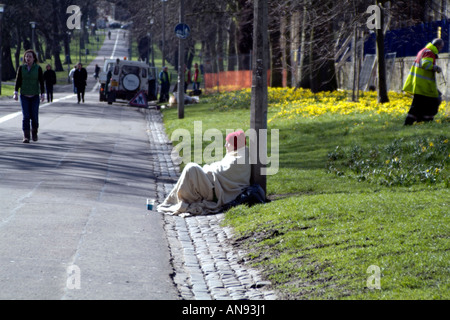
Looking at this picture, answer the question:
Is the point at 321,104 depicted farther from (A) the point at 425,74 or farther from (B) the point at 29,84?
(B) the point at 29,84

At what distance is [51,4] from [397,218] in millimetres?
75656

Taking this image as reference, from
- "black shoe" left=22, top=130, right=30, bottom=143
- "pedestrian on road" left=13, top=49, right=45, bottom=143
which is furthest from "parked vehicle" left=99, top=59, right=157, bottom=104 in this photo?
"pedestrian on road" left=13, top=49, right=45, bottom=143

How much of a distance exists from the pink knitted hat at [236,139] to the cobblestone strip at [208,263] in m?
1.03

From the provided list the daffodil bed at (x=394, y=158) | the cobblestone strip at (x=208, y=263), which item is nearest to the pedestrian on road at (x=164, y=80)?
the daffodil bed at (x=394, y=158)

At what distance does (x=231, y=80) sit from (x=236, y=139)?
3766cm

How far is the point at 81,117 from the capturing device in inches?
1102

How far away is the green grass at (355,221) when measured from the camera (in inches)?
254

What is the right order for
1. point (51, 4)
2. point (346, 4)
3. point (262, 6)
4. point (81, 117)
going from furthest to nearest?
point (51, 4)
point (81, 117)
point (346, 4)
point (262, 6)

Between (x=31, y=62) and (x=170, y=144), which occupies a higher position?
(x=31, y=62)

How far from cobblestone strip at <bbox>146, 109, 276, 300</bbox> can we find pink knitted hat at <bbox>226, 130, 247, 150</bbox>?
1.03 meters

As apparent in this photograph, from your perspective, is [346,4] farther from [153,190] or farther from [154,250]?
[154,250]

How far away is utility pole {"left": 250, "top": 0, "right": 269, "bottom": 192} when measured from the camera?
36.1ft

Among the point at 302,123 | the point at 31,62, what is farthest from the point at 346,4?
the point at 31,62

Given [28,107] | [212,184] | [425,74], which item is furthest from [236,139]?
[28,107]
